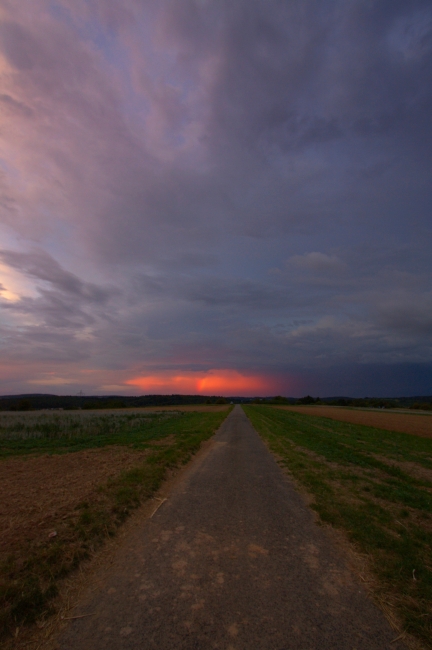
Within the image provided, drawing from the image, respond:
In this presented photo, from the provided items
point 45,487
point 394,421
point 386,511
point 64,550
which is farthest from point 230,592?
point 394,421

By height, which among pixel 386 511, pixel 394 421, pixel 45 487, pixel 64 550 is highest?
pixel 64 550

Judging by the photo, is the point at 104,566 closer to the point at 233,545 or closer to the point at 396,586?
the point at 233,545

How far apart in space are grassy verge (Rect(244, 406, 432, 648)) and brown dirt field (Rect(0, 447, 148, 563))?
264 inches

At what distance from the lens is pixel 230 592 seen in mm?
4629

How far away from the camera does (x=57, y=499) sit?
9008mm

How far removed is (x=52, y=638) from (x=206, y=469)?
9.74 m

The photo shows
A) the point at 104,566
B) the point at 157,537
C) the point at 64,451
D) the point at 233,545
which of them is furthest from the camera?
the point at 64,451

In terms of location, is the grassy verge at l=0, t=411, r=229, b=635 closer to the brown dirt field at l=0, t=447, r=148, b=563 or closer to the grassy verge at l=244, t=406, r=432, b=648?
the brown dirt field at l=0, t=447, r=148, b=563

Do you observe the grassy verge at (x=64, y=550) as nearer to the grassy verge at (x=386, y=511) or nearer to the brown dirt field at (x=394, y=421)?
the grassy verge at (x=386, y=511)

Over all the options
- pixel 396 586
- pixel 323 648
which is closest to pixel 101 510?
pixel 323 648

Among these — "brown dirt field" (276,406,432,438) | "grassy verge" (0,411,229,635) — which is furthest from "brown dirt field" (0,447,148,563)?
"brown dirt field" (276,406,432,438)

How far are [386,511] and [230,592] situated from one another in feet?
19.8

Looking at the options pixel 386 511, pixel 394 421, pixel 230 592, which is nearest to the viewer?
pixel 230 592

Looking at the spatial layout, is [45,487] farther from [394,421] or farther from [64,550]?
[394,421]
